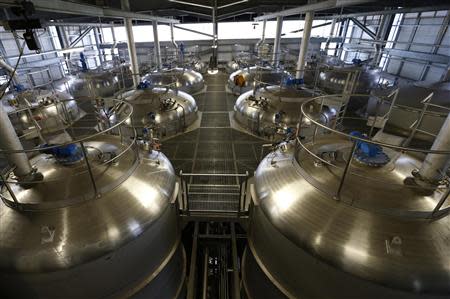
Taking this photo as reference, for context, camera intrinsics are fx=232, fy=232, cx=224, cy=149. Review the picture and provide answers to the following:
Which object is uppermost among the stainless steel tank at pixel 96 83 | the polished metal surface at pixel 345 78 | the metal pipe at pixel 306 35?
the metal pipe at pixel 306 35

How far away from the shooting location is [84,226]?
9.68 feet

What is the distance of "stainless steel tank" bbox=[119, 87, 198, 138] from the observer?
8.48 metres

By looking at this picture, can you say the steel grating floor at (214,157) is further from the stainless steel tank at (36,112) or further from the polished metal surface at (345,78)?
the polished metal surface at (345,78)

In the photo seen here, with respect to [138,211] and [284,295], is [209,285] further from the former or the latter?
[138,211]

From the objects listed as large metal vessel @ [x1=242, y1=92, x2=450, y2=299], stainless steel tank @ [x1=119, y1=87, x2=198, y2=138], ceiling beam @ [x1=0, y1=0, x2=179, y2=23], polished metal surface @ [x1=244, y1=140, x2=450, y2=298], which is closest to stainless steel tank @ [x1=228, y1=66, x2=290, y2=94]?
stainless steel tank @ [x1=119, y1=87, x2=198, y2=138]

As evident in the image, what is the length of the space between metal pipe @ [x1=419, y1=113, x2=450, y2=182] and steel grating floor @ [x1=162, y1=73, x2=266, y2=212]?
3.54 meters

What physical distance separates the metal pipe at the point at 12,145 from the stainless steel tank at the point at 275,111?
7019mm

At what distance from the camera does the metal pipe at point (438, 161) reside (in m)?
2.91

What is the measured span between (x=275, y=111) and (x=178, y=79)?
658cm

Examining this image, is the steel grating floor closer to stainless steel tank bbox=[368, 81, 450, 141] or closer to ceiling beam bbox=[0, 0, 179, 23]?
ceiling beam bbox=[0, 0, 179, 23]

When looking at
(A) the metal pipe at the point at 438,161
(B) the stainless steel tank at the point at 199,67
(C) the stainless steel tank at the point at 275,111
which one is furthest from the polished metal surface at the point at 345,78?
(A) the metal pipe at the point at 438,161

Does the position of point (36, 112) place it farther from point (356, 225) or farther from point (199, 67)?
point (199, 67)

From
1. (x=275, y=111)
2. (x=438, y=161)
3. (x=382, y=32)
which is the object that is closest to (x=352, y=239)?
(x=438, y=161)

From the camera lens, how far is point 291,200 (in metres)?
3.28
